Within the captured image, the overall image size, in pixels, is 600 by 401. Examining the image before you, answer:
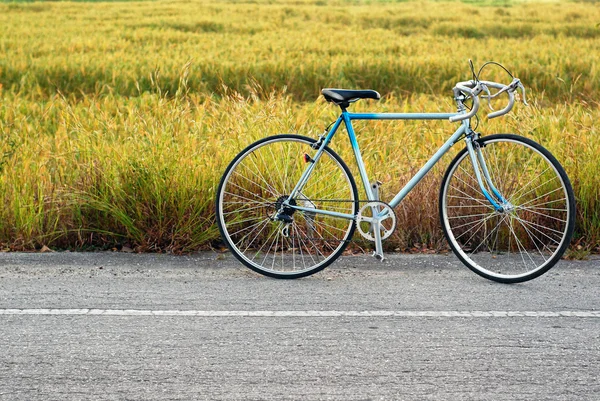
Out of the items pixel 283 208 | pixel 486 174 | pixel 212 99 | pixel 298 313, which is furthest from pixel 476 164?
pixel 212 99

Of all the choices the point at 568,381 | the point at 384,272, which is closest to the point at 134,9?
the point at 384,272

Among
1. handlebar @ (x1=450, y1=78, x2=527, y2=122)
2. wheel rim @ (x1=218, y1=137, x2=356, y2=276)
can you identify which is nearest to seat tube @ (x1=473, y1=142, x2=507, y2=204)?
handlebar @ (x1=450, y1=78, x2=527, y2=122)

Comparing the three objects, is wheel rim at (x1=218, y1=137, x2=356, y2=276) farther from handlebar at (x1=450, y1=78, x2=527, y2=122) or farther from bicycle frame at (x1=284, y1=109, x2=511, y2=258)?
handlebar at (x1=450, y1=78, x2=527, y2=122)

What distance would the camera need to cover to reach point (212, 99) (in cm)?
1337

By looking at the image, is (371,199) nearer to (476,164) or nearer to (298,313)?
(476,164)

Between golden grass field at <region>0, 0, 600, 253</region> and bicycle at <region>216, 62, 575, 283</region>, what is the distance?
328mm

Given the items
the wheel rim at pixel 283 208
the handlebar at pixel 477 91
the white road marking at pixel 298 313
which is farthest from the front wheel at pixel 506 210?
the wheel rim at pixel 283 208

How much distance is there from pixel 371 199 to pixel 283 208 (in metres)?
0.62

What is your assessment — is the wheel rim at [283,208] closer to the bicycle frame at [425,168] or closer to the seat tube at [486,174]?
the bicycle frame at [425,168]

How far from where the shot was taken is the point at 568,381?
404 centimetres

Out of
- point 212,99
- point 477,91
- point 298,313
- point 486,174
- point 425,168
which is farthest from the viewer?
point 212,99

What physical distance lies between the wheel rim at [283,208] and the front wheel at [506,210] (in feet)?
2.69

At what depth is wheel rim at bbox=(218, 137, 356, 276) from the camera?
616 centimetres

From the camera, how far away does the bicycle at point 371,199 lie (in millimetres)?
5910
